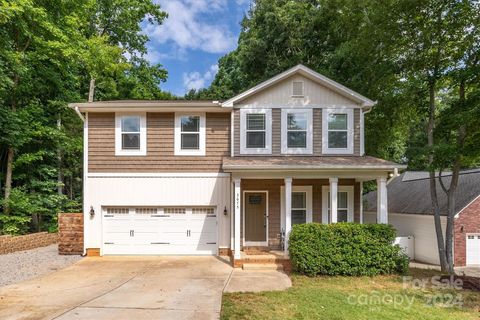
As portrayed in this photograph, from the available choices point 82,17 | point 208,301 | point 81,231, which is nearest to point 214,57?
point 82,17

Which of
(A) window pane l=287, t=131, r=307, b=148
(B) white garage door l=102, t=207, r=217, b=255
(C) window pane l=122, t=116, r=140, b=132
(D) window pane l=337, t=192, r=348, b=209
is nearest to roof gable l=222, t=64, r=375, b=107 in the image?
(A) window pane l=287, t=131, r=307, b=148

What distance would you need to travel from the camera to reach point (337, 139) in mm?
11789

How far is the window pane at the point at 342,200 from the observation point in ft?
38.5

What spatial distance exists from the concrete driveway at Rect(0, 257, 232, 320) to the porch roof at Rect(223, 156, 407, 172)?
10.7 feet

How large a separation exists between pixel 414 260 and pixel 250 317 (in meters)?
13.2

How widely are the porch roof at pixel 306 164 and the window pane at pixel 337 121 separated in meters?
1.37

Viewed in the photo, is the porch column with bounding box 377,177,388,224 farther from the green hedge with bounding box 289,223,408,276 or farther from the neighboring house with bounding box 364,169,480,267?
the neighboring house with bounding box 364,169,480,267

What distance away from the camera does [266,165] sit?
1008cm

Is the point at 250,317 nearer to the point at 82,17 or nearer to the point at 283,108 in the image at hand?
the point at 283,108

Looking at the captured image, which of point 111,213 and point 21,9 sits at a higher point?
point 21,9

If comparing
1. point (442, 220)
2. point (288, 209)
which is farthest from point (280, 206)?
point (442, 220)

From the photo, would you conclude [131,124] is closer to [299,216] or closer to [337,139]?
[299,216]

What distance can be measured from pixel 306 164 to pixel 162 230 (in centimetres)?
585

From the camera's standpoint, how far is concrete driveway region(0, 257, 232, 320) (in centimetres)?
602
